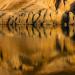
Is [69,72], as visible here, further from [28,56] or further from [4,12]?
[4,12]

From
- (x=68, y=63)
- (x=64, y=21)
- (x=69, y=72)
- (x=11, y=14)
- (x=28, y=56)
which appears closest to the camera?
(x=69, y=72)

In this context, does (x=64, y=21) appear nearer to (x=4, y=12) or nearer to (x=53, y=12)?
(x=53, y=12)

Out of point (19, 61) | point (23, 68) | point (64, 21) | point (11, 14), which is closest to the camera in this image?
point (23, 68)

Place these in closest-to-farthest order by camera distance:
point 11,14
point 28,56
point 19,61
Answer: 1. point 19,61
2. point 28,56
3. point 11,14

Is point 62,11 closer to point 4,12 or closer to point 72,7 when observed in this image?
point 72,7

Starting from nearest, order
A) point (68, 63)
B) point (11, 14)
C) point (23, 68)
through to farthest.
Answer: point (23, 68) < point (68, 63) < point (11, 14)

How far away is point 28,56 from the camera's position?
10.5m

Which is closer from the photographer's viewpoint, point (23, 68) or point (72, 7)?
point (23, 68)

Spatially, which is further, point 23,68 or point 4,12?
point 4,12

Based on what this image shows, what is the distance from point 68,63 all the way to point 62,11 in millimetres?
29551

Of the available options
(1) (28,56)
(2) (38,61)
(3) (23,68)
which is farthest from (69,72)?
(1) (28,56)

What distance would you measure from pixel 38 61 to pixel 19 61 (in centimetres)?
67

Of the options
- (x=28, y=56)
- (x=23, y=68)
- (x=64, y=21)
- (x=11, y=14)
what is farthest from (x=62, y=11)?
(x=23, y=68)

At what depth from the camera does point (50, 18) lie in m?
38.4
